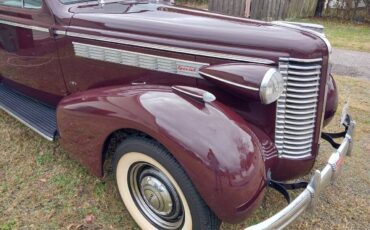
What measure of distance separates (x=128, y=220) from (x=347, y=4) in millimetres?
11334

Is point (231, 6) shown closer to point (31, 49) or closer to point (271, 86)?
point (31, 49)

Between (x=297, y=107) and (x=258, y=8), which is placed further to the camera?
(x=258, y=8)

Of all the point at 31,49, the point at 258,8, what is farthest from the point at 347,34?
the point at 31,49

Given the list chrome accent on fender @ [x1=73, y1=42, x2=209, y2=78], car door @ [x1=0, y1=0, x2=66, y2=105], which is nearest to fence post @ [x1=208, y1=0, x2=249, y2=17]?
car door @ [x1=0, y1=0, x2=66, y2=105]

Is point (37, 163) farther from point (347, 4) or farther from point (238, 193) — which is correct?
point (347, 4)

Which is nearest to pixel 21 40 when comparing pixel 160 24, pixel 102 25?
pixel 102 25

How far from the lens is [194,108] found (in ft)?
6.87

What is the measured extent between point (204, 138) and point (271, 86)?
19.1 inches

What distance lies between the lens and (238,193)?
192 cm

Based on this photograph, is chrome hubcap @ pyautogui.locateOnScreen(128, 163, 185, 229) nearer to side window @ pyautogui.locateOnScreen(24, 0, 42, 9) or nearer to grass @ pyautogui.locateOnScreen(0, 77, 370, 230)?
grass @ pyautogui.locateOnScreen(0, 77, 370, 230)

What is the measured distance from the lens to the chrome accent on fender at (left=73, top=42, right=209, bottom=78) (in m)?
2.42

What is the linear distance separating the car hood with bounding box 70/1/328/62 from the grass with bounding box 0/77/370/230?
1179 mm

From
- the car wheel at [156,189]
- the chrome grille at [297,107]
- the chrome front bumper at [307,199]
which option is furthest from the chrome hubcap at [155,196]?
the chrome grille at [297,107]

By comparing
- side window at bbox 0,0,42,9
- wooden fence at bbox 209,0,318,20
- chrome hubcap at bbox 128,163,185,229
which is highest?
side window at bbox 0,0,42,9
